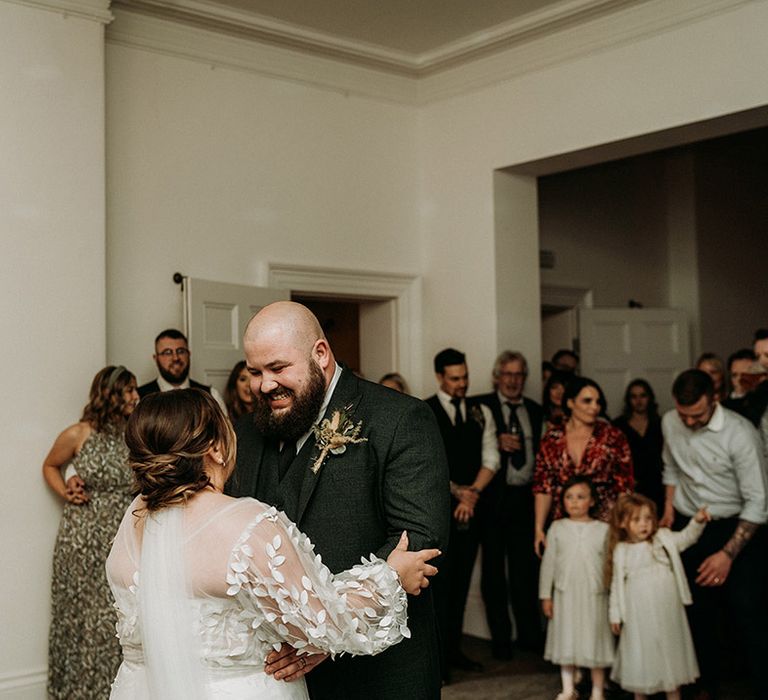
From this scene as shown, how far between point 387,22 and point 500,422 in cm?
276

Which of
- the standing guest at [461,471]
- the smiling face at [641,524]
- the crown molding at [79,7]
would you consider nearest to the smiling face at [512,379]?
the standing guest at [461,471]

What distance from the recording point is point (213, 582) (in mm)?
2293

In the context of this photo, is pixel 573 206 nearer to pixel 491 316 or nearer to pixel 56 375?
pixel 491 316

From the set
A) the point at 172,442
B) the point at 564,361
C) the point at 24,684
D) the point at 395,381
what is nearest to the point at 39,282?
the point at 24,684

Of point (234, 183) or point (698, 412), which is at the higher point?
point (234, 183)

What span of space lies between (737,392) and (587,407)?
199 centimetres

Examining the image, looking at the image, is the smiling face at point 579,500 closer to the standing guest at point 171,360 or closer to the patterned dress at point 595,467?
the patterned dress at point 595,467

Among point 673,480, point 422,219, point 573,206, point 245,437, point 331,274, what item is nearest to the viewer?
point 245,437

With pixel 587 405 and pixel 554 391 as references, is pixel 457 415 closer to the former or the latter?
pixel 554 391

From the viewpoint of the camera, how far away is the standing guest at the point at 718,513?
16.4ft

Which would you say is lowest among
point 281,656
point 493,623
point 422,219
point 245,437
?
point 493,623

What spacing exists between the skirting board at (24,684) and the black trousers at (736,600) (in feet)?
11.4

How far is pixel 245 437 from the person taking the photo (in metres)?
3.05

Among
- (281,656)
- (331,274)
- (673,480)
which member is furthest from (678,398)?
(281,656)
